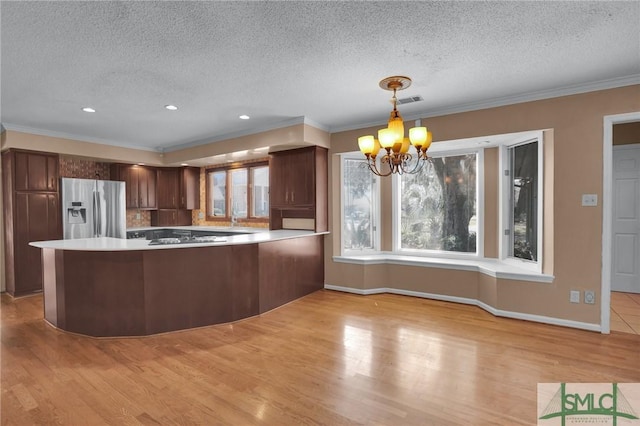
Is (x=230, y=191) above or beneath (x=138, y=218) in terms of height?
above

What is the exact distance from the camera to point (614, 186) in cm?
458

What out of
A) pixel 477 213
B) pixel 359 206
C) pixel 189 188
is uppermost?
pixel 189 188

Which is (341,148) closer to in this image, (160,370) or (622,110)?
(622,110)

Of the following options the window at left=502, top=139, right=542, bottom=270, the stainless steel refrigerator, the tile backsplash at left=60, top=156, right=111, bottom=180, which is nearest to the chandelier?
the window at left=502, top=139, right=542, bottom=270

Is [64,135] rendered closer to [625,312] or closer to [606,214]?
[606,214]

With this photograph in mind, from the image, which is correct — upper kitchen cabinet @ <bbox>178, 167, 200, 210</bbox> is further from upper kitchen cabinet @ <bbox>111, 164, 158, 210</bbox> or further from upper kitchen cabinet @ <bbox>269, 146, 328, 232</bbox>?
upper kitchen cabinet @ <bbox>269, 146, 328, 232</bbox>

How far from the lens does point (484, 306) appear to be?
12.9ft

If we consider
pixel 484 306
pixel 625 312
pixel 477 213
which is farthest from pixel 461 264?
pixel 625 312

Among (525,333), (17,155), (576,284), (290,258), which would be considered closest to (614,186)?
(576,284)

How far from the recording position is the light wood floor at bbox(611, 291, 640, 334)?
3.35 metres

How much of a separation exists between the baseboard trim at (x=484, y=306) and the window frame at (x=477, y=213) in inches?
24.7

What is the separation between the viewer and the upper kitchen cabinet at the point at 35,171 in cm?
458

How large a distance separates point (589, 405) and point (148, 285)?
371cm

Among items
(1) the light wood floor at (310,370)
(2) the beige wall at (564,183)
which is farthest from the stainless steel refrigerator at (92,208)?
(2) the beige wall at (564,183)
